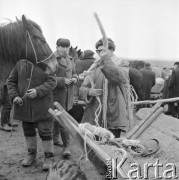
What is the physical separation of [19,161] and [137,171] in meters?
2.74

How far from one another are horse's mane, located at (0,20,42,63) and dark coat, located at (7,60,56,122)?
0.42 meters

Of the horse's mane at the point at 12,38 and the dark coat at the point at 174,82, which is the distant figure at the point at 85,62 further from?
the horse's mane at the point at 12,38

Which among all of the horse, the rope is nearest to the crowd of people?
the horse

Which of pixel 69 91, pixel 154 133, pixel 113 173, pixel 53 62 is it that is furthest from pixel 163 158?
pixel 69 91

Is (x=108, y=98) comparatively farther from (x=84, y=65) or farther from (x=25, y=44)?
(x=84, y=65)

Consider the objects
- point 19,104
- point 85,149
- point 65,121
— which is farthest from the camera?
point 19,104

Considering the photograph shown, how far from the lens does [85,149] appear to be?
7.35ft

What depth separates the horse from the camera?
3.24 m

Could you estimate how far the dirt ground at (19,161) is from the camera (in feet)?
12.3

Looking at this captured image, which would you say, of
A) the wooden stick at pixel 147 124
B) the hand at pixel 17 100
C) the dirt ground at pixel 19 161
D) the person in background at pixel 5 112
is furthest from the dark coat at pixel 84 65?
the wooden stick at pixel 147 124

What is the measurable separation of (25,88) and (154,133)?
172 cm

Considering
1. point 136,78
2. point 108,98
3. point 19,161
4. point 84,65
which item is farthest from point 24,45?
point 136,78

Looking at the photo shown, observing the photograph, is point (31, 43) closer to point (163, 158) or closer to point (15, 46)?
point (15, 46)

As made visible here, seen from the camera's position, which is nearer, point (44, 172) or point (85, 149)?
point (85, 149)
